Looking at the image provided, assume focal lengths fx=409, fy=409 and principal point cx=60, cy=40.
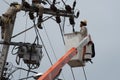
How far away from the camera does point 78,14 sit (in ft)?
41.8

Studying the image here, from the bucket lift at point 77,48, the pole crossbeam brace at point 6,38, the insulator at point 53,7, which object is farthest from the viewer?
the insulator at point 53,7

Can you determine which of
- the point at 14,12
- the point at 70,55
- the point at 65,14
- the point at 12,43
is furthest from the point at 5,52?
the point at 70,55

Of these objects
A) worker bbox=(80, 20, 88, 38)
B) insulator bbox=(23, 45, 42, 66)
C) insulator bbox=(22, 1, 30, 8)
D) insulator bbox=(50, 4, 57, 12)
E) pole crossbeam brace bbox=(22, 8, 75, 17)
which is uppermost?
insulator bbox=(22, 1, 30, 8)

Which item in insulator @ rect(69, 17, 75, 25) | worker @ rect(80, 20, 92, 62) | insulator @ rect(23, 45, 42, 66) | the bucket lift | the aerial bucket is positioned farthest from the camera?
insulator @ rect(69, 17, 75, 25)

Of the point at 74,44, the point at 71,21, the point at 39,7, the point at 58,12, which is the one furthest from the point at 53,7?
the point at 74,44

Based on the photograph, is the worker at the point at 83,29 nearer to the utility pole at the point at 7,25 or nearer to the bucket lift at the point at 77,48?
the bucket lift at the point at 77,48

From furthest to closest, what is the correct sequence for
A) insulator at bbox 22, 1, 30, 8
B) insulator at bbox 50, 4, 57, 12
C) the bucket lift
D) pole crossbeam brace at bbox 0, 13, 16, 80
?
insulator at bbox 50, 4, 57, 12, pole crossbeam brace at bbox 0, 13, 16, 80, insulator at bbox 22, 1, 30, 8, the bucket lift

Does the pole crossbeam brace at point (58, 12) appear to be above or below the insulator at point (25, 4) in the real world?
below

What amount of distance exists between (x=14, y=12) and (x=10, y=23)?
0.37 metres

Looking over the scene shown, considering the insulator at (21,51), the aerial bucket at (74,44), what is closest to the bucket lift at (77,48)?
the aerial bucket at (74,44)

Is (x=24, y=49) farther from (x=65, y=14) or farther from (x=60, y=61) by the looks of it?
(x=60, y=61)

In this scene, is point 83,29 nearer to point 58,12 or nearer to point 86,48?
point 86,48

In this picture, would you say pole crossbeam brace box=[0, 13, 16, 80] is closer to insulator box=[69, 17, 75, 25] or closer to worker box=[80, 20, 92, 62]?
insulator box=[69, 17, 75, 25]

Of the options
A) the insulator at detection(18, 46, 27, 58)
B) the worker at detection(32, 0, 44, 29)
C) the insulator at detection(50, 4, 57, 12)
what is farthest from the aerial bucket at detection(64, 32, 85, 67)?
the insulator at detection(18, 46, 27, 58)
